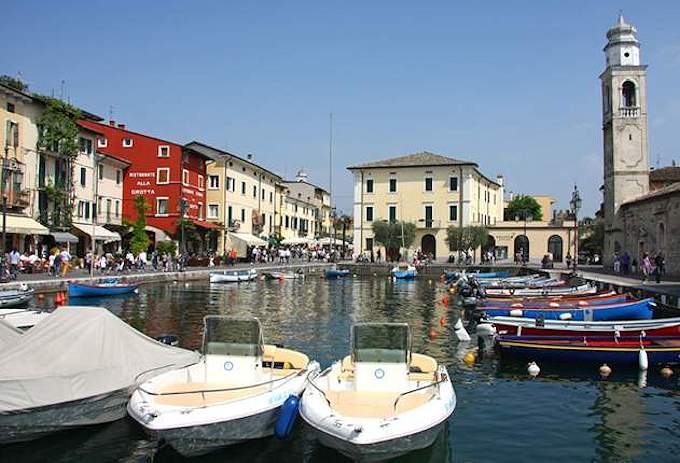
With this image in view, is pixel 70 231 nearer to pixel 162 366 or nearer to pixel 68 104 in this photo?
pixel 68 104

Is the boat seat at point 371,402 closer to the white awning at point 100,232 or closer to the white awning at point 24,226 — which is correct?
the white awning at point 24,226

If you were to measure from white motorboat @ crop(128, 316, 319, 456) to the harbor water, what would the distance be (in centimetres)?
52

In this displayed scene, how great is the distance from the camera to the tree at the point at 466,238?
66875 mm

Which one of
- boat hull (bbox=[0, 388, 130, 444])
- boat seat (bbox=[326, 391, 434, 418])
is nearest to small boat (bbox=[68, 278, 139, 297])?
boat hull (bbox=[0, 388, 130, 444])

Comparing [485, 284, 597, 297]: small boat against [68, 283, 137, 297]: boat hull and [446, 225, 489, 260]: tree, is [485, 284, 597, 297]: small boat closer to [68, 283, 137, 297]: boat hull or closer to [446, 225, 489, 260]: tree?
[68, 283, 137, 297]: boat hull

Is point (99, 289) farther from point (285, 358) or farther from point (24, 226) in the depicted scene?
point (285, 358)

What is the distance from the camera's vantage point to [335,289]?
42875mm

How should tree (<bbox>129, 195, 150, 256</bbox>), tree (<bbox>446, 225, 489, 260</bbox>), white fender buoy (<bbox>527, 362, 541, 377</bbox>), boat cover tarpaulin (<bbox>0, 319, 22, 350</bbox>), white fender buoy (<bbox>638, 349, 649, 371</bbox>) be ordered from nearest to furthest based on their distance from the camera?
boat cover tarpaulin (<bbox>0, 319, 22, 350</bbox>) → white fender buoy (<bbox>527, 362, 541, 377</bbox>) → white fender buoy (<bbox>638, 349, 649, 371</bbox>) → tree (<bbox>129, 195, 150, 256</bbox>) → tree (<bbox>446, 225, 489, 260</bbox>)

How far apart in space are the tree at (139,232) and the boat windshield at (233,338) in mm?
40777

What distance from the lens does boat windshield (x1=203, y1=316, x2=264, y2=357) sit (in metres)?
10.9

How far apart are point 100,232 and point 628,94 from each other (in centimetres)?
4315

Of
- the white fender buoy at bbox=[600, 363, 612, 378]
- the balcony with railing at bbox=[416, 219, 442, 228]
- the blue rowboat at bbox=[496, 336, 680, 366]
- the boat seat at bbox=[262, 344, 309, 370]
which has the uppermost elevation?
the balcony with railing at bbox=[416, 219, 442, 228]

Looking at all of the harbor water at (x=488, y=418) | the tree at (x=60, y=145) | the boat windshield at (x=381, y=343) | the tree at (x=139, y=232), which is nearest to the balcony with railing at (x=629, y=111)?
the harbor water at (x=488, y=418)

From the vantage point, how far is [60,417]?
32.7ft
